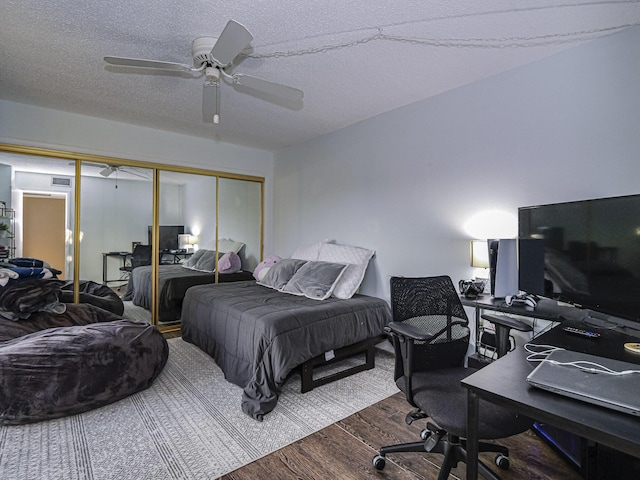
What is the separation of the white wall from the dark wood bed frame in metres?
0.75

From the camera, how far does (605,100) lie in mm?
2184

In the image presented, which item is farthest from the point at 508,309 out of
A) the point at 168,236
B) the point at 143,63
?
the point at 168,236

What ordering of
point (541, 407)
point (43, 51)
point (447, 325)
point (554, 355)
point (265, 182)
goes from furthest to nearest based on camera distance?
point (265, 182) → point (43, 51) → point (447, 325) → point (554, 355) → point (541, 407)

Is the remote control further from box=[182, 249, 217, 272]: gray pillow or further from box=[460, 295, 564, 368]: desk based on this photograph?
box=[182, 249, 217, 272]: gray pillow

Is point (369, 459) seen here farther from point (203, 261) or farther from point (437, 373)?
point (203, 261)

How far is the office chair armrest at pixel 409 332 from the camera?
5.13 feet

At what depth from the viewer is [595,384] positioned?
1.01 meters

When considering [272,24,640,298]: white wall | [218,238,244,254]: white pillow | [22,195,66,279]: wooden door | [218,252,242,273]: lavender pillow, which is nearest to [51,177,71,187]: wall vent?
[22,195,66,279]: wooden door

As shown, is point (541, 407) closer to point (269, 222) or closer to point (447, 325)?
point (447, 325)

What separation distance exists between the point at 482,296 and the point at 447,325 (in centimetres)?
76

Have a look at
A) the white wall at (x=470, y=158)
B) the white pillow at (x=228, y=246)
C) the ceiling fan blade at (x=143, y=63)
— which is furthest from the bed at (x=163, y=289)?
the ceiling fan blade at (x=143, y=63)

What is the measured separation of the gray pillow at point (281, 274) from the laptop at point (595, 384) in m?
2.84

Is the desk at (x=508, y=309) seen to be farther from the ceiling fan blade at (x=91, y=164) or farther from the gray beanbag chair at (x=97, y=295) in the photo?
the ceiling fan blade at (x=91, y=164)

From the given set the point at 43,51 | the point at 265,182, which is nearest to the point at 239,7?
the point at 43,51
